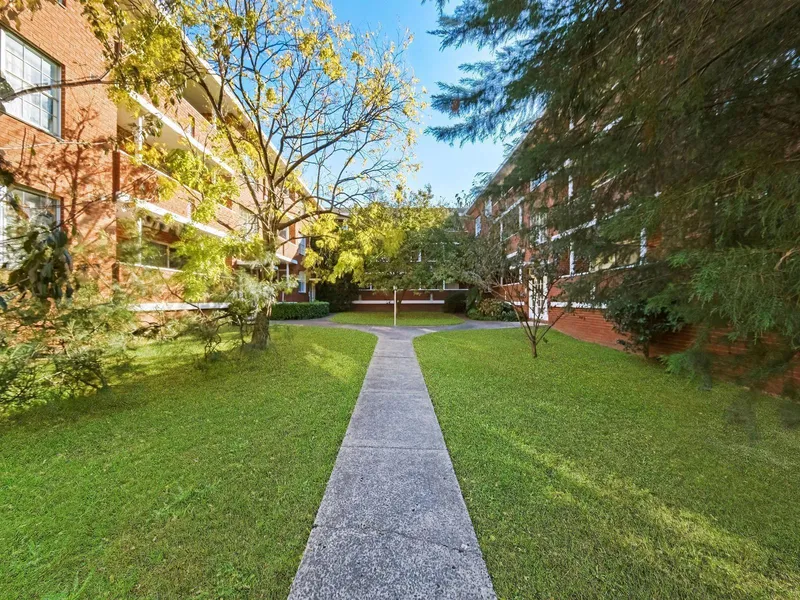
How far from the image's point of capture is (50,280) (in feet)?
8.25

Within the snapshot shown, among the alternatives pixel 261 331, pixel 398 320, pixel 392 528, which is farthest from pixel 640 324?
pixel 398 320

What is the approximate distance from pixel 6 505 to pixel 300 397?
3.04 metres

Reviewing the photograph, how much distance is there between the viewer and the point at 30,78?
6.87 m

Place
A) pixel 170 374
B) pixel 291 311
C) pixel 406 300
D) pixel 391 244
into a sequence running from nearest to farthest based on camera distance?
pixel 170 374 → pixel 391 244 → pixel 291 311 → pixel 406 300

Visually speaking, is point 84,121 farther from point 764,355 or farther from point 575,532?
point 764,355

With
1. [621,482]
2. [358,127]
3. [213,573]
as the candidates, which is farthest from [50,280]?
[358,127]

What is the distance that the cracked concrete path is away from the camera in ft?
5.80

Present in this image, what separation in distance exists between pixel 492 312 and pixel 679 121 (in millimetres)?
17107

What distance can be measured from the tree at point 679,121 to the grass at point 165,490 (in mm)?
3167

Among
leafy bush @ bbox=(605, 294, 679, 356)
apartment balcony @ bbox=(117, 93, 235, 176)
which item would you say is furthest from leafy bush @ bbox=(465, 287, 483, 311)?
apartment balcony @ bbox=(117, 93, 235, 176)

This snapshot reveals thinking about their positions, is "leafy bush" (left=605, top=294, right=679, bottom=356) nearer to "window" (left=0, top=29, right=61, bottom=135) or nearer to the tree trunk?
the tree trunk

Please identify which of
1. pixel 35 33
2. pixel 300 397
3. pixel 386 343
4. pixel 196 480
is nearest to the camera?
pixel 196 480

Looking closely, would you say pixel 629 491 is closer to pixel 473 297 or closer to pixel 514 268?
pixel 514 268

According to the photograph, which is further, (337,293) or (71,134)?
(337,293)
